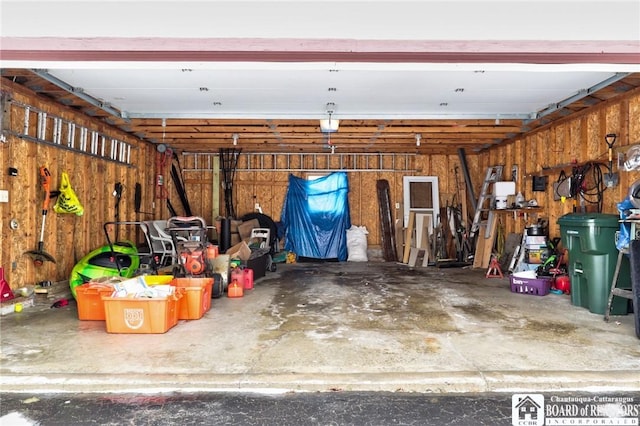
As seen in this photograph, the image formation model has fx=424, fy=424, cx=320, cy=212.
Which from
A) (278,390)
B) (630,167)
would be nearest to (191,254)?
(278,390)

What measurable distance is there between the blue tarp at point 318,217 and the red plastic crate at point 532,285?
4787 mm

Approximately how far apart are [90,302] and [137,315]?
83 centimetres

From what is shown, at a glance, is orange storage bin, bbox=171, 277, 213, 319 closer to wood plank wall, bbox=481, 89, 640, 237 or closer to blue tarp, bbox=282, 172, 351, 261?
wood plank wall, bbox=481, 89, 640, 237

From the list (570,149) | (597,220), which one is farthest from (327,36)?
(570,149)

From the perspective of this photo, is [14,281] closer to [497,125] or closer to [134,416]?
[134,416]

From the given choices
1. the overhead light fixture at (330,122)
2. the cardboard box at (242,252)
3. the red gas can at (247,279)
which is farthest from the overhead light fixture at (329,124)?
the red gas can at (247,279)

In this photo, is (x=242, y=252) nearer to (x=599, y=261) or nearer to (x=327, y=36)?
(x=327, y=36)

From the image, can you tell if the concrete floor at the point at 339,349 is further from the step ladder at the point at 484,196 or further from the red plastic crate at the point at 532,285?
the step ladder at the point at 484,196

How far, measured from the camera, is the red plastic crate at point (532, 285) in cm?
582

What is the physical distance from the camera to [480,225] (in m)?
9.20

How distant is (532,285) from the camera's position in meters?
5.89

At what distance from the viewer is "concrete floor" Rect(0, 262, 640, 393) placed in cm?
293

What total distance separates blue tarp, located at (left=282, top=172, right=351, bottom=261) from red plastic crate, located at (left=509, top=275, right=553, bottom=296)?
479 cm

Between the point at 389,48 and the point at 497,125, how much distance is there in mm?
5345
